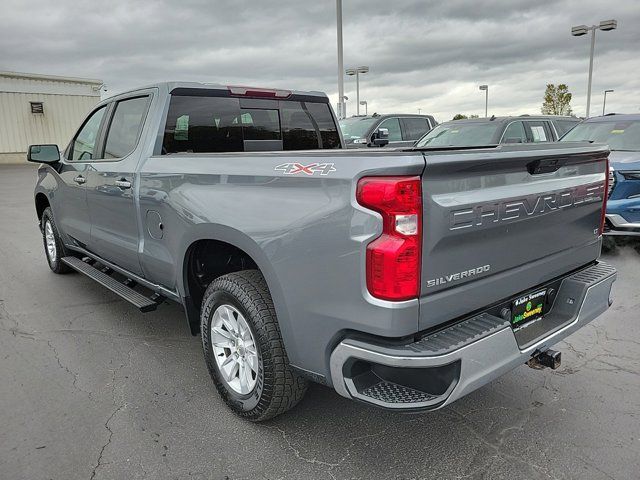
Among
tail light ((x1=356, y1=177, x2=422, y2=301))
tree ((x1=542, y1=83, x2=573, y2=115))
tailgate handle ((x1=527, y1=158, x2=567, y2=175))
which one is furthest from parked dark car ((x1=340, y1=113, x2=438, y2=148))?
tree ((x1=542, y1=83, x2=573, y2=115))

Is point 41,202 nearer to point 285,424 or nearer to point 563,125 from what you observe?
point 285,424

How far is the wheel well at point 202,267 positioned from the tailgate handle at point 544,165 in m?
1.68

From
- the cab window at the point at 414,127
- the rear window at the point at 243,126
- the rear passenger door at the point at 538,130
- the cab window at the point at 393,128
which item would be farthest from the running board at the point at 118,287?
the cab window at the point at 414,127

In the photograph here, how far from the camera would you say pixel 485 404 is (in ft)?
10.2

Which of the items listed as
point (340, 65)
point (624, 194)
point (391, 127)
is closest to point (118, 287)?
point (624, 194)

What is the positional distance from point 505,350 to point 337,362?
759 millimetres

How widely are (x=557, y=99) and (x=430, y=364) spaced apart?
42992 mm

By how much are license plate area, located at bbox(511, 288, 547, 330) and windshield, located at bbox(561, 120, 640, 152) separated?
17.2 feet

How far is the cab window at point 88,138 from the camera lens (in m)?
4.66

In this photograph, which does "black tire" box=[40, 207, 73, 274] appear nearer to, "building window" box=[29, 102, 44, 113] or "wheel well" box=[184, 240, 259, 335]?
"wheel well" box=[184, 240, 259, 335]

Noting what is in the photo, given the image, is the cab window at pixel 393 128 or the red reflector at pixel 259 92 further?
the cab window at pixel 393 128

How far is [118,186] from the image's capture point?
3.87m

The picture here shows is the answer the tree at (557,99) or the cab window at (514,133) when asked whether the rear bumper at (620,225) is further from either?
the tree at (557,99)

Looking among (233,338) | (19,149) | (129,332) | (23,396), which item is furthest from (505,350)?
(19,149)
